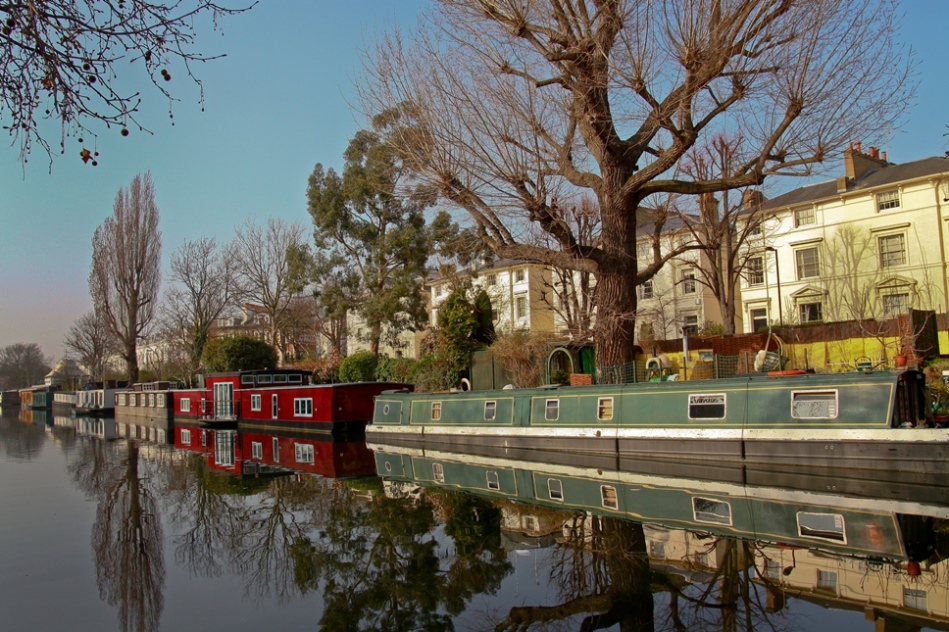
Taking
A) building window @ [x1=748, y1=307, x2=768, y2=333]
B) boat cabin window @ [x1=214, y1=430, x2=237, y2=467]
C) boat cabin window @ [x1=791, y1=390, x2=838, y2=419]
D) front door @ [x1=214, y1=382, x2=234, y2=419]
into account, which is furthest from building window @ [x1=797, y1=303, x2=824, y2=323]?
front door @ [x1=214, y1=382, x2=234, y2=419]

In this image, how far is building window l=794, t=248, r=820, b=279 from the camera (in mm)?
36031

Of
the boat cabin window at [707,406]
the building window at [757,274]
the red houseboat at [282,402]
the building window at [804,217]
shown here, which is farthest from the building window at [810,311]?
the boat cabin window at [707,406]

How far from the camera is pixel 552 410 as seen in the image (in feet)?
53.8

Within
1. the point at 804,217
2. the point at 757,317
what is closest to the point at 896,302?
the point at 804,217

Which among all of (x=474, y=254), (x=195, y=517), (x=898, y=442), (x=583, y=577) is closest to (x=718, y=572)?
(x=583, y=577)

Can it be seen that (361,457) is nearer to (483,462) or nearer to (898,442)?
(483,462)

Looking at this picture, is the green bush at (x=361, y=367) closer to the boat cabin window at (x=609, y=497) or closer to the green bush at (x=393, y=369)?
the green bush at (x=393, y=369)

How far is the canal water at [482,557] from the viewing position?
6.07m

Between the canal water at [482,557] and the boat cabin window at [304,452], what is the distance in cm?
486

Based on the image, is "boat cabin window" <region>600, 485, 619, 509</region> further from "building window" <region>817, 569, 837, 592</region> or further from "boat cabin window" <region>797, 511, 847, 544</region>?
"building window" <region>817, 569, 837, 592</region>

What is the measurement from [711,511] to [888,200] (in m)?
30.2

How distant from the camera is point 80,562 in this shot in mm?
8844

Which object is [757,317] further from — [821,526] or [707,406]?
[821,526]

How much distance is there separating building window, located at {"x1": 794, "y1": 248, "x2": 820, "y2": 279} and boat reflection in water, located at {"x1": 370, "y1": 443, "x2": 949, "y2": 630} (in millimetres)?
26780
